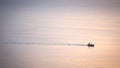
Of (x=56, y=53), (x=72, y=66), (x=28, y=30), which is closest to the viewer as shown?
(x=72, y=66)

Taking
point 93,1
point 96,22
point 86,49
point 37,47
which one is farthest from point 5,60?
point 93,1

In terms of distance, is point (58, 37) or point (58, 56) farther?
point (58, 37)

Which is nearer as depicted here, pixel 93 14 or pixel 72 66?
pixel 72 66

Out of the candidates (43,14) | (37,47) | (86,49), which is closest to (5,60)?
(37,47)

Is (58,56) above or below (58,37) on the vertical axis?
below

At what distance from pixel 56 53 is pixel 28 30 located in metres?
0.34

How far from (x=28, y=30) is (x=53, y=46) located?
0.26m

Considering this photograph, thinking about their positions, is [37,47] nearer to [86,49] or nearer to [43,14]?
[86,49]

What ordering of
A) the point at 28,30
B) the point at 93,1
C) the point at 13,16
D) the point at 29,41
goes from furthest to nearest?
the point at 93,1 < the point at 13,16 < the point at 28,30 < the point at 29,41

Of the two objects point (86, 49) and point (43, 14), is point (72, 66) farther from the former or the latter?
point (43, 14)

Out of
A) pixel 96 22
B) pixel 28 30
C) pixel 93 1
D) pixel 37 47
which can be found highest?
pixel 93 1

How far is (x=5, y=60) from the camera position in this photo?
4.35ft

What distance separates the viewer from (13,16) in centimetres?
180

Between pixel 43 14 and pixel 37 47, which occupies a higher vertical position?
pixel 43 14
